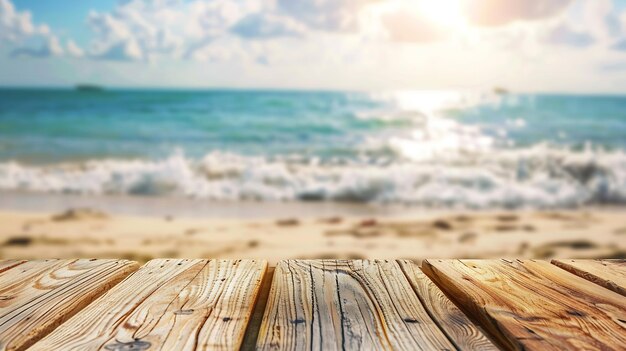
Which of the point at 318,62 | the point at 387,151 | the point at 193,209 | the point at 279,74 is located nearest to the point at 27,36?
the point at 279,74

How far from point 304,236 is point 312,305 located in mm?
5110

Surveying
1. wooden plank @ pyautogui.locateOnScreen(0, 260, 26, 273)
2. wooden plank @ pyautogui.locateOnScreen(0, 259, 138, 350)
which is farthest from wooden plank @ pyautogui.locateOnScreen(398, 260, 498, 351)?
wooden plank @ pyautogui.locateOnScreen(0, 260, 26, 273)

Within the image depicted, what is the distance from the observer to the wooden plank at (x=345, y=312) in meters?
0.84

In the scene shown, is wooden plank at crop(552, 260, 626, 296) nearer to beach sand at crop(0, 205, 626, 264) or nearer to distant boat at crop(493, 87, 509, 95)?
beach sand at crop(0, 205, 626, 264)

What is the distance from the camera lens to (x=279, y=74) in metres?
22.8

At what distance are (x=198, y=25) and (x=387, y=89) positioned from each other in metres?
7.56

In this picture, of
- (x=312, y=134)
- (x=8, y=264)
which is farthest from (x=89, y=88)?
(x=8, y=264)

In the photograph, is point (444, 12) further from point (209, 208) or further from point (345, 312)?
point (345, 312)

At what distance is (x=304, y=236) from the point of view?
610 centimetres

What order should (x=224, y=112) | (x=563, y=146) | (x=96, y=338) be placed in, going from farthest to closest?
(x=224, y=112)
(x=563, y=146)
(x=96, y=338)

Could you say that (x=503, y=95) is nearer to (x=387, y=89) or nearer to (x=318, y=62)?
(x=387, y=89)

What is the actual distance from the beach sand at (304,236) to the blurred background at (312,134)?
0.10 ft

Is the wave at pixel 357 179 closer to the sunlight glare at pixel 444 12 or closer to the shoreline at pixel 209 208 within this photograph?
the shoreline at pixel 209 208

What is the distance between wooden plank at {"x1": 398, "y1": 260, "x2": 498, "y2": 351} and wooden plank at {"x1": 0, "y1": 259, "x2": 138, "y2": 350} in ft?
2.02
